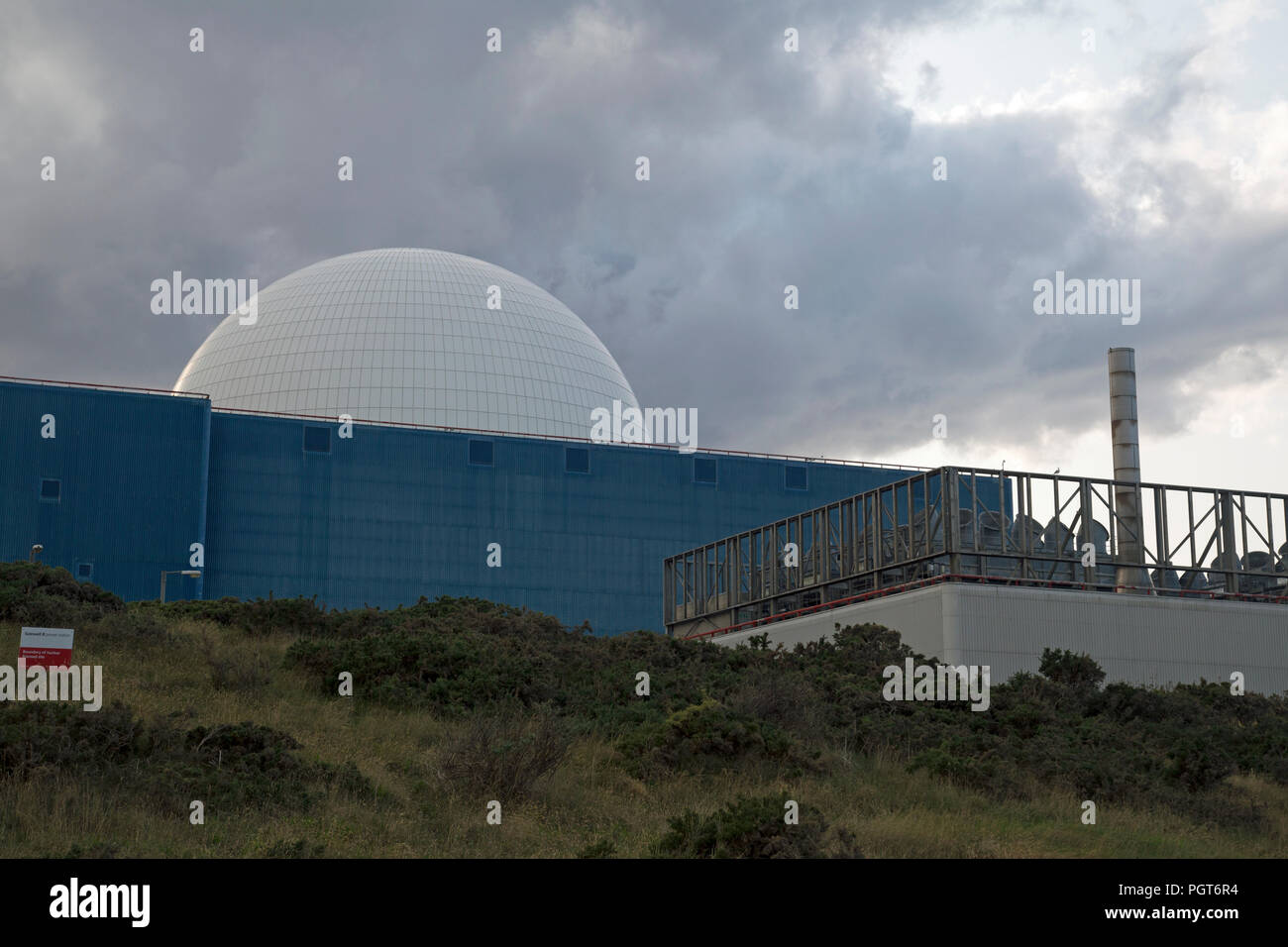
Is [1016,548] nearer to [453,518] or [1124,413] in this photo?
[1124,413]

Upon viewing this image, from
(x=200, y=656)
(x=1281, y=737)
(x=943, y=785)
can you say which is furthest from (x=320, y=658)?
(x=1281, y=737)

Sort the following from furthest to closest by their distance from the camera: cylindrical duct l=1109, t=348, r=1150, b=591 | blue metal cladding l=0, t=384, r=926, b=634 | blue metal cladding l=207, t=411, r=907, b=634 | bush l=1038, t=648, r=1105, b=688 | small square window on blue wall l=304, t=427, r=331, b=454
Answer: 1. small square window on blue wall l=304, t=427, r=331, b=454
2. blue metal cladding l=207, t=411, r=907, b=634
3. blue metal cladding l=0, t=384, r=926, b=634
4. cylindrical duct l=1109, t=348, r=1150, b=591
5. bush l=1038, t=648, r=1105, b=688

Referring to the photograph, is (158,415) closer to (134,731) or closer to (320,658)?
(320,658)

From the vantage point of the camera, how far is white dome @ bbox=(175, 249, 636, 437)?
66562mm

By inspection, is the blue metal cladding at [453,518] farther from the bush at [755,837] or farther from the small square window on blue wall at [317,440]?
the bush at [755,837]

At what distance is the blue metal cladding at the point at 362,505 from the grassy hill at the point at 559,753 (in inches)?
1147

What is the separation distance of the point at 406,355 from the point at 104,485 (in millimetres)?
17277

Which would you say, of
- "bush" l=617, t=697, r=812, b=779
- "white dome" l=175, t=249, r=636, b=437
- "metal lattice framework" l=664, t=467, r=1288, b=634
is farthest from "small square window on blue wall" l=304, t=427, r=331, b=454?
"bush" l=617, t=697, r=812, b=779

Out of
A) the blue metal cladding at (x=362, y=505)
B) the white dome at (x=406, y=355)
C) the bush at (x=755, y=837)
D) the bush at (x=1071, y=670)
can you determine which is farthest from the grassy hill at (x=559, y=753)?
the white dome at (x=406, y=355)

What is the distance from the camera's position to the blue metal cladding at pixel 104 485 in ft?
181

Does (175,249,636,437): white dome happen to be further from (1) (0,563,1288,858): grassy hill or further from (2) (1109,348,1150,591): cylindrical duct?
(1) (0,563,1288,858): grassy hill

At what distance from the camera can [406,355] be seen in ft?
221

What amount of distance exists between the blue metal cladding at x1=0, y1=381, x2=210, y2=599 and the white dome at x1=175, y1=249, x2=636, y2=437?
384 inches

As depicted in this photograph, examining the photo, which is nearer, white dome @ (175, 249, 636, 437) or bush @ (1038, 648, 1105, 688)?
bush @ (1038, 648, 1105, 688)
